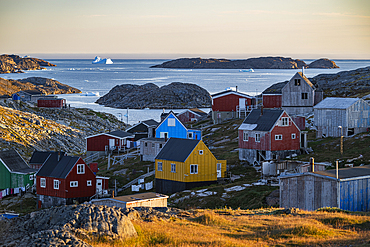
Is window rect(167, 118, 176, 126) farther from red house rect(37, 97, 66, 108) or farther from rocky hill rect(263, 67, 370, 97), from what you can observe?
red house rect(37, 97, 66, 108)

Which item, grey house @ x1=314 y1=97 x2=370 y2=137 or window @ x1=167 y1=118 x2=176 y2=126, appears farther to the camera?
window @ x1=167 y1=118 x2=176 y2=126

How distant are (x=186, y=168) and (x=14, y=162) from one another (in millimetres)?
21929

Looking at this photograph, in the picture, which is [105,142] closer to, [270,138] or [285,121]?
[270,138]

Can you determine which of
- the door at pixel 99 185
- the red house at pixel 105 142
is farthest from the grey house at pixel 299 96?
the door at pixel 99 185

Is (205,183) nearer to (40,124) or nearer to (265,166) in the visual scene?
(265,166)

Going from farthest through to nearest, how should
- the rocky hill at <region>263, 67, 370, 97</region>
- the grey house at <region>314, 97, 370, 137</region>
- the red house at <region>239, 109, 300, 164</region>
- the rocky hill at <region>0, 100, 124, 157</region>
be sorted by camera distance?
the rocky hill at <region>263, 67, 370, 97</region> < the rocky hill at <region>0, 100, 124, 157</region> < the grey house at <region>314, 97, 370, 137</region> < the red house at <region>239, 109, 300, 164</region>

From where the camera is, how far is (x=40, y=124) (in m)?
84.9

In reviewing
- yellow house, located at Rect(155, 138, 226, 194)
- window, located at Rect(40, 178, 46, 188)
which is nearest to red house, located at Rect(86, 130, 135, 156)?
window, located at Rect(40, 178, 46, 188)

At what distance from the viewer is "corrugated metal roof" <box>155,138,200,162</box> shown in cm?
4338

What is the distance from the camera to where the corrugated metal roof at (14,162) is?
172ft

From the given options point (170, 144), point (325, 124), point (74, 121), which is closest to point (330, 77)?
point (325, 124)

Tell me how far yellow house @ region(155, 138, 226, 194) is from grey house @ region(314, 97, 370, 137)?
589 inches

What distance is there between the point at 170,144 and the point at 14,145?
34342mm

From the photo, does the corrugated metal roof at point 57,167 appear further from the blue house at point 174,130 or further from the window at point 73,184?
the blue house at point 174,130
